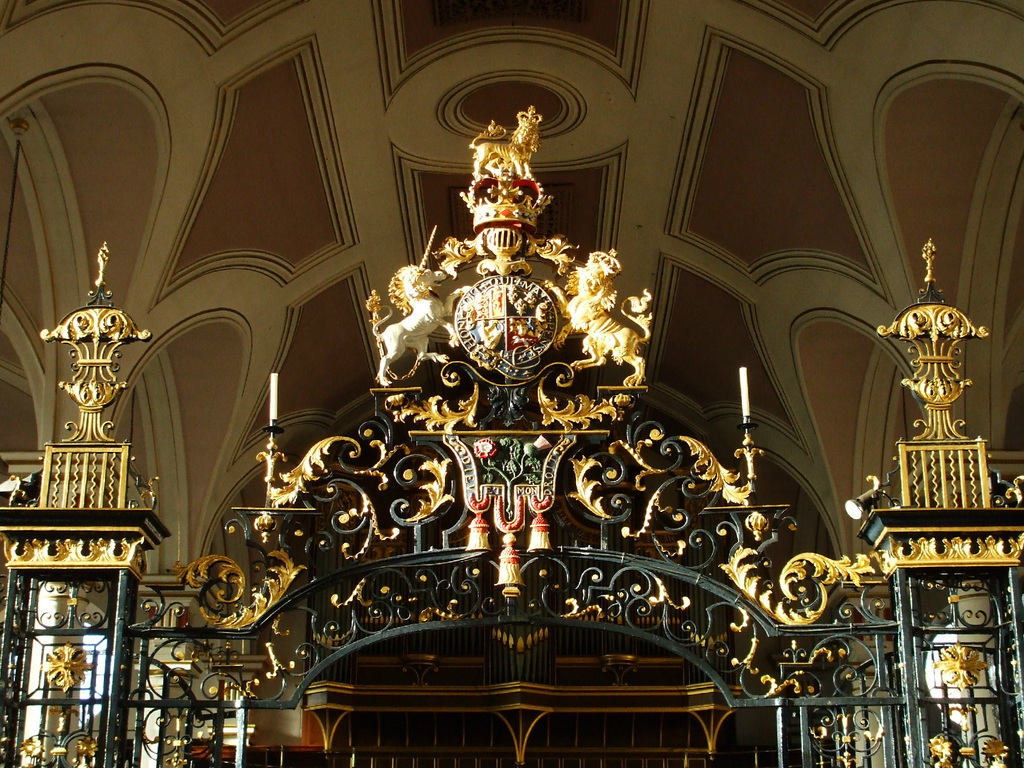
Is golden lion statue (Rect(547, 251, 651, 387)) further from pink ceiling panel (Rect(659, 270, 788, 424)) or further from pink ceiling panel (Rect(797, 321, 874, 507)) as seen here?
pink ceiling panel (Rect(659, 270, 788, 424))

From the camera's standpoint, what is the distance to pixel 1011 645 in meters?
6.84

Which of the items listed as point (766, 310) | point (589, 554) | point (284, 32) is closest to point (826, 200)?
point (766, 310)

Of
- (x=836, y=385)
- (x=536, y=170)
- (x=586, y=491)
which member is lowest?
(x=586, y=491)

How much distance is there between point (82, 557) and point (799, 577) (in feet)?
11.1

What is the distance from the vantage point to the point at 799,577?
719 cm

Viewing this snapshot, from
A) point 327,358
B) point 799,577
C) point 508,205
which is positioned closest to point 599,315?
point 508,205

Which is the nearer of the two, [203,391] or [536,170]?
[536,170]

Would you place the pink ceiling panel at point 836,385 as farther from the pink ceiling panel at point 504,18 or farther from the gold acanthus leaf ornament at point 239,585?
the gold acanthus leaf ornament at point 239,585

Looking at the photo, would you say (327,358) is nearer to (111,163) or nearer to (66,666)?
(111,163)

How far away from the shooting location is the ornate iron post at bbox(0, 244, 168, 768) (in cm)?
678

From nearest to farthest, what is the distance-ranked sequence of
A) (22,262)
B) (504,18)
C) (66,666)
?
(66,666) < (504,18) < (22,262)

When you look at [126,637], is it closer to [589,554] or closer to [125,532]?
[125,532]

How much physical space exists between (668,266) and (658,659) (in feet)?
14.1

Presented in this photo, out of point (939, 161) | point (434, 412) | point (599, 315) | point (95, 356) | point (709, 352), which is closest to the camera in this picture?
point (95, 356)
